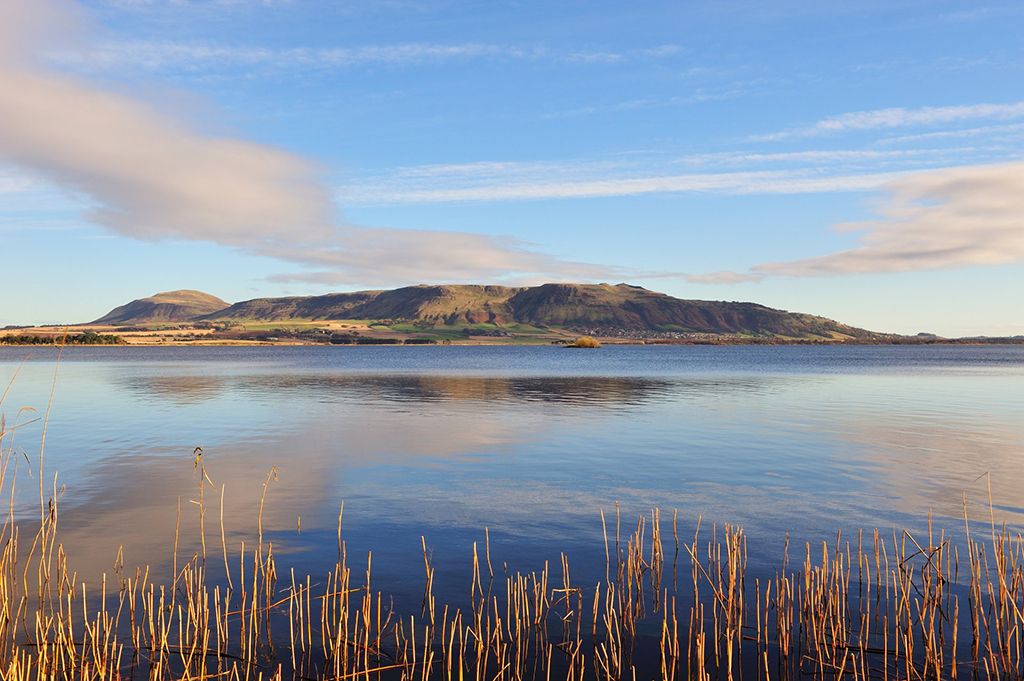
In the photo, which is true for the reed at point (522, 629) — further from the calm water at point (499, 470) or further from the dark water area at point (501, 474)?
the calm water at point (499, 470)

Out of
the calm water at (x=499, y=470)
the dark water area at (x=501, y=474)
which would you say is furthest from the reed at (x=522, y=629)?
the calm water at (x=499, y=470)

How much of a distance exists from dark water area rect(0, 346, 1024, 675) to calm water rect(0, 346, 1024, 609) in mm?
114

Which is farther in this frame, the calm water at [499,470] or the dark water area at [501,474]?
the calm water at [499,470]

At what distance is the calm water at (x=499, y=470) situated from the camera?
16812 millimetres

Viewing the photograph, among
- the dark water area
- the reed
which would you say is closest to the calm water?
the dark water area

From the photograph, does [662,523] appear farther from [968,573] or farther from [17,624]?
[17,624]

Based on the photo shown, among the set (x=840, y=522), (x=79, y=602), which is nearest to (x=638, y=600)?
(x=840, y=522)

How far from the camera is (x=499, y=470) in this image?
1011 inches

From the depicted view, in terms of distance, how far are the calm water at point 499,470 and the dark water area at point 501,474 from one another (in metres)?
0.11

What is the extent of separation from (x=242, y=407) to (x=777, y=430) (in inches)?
1384

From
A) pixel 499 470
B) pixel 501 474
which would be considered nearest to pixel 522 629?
pixel 501 474

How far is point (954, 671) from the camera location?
9836mm

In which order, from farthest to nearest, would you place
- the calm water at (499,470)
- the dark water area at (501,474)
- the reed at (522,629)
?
1. the calm water at (499,470)
2. the dark water area at (501,474)
3. the reed at (522,629)

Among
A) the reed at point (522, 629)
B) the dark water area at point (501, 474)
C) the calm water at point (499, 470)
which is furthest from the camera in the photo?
the calm water at point (499, 470)
